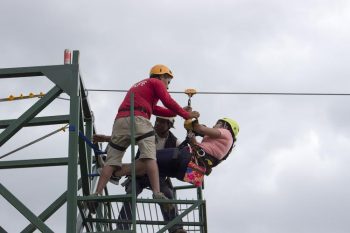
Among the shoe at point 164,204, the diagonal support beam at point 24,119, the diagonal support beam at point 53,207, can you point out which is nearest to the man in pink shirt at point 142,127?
the shoe at point 164,204

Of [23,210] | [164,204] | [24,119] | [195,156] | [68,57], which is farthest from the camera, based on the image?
[195,156]

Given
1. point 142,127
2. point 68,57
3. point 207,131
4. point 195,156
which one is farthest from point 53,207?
point 207,131

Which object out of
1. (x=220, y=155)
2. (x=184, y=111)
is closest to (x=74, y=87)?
(x=184, y=111)

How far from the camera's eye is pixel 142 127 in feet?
33.7

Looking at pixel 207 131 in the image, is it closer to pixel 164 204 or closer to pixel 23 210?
pixel 164 204

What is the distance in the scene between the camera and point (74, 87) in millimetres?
10148

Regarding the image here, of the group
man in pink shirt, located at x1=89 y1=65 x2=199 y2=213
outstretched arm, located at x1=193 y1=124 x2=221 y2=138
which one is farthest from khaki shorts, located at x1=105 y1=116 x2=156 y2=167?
outstretched arm, located at x1=193 y1=124 x2=221 y2=138

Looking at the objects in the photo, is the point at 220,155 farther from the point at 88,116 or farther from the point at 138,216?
the point at 88,116

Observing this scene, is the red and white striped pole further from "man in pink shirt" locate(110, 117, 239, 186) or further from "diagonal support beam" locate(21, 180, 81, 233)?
"diagonal support beam" locate(21, 180, 81, 233)

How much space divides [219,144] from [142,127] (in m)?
1.28

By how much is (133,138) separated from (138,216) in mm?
1065

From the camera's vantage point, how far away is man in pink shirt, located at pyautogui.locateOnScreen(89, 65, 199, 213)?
10.3 meters

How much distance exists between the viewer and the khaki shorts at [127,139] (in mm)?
10258

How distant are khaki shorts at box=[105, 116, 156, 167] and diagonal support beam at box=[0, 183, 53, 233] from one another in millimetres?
1302
